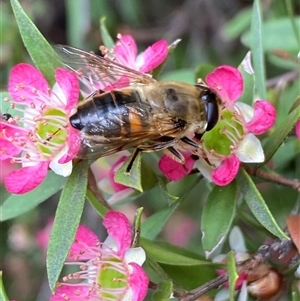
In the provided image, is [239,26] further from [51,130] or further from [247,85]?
[51,130]

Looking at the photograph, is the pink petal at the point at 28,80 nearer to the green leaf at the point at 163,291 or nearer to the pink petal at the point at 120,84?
the pink petal at the point at 120,84

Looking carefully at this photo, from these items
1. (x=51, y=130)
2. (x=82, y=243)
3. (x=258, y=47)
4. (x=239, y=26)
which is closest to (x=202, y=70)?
(x=258, y=47)

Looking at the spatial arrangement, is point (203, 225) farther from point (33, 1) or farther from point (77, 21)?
point (33, 1)

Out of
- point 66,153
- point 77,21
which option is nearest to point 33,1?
point 77,21

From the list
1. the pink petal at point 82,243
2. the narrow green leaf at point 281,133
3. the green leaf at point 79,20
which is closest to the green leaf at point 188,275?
the pink petal at point 82,243

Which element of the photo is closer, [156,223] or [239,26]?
A: [156,223]

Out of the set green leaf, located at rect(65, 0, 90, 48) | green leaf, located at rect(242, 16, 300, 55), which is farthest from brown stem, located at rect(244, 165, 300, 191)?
green leaf, located at rect(65, 0, 90, 48)
